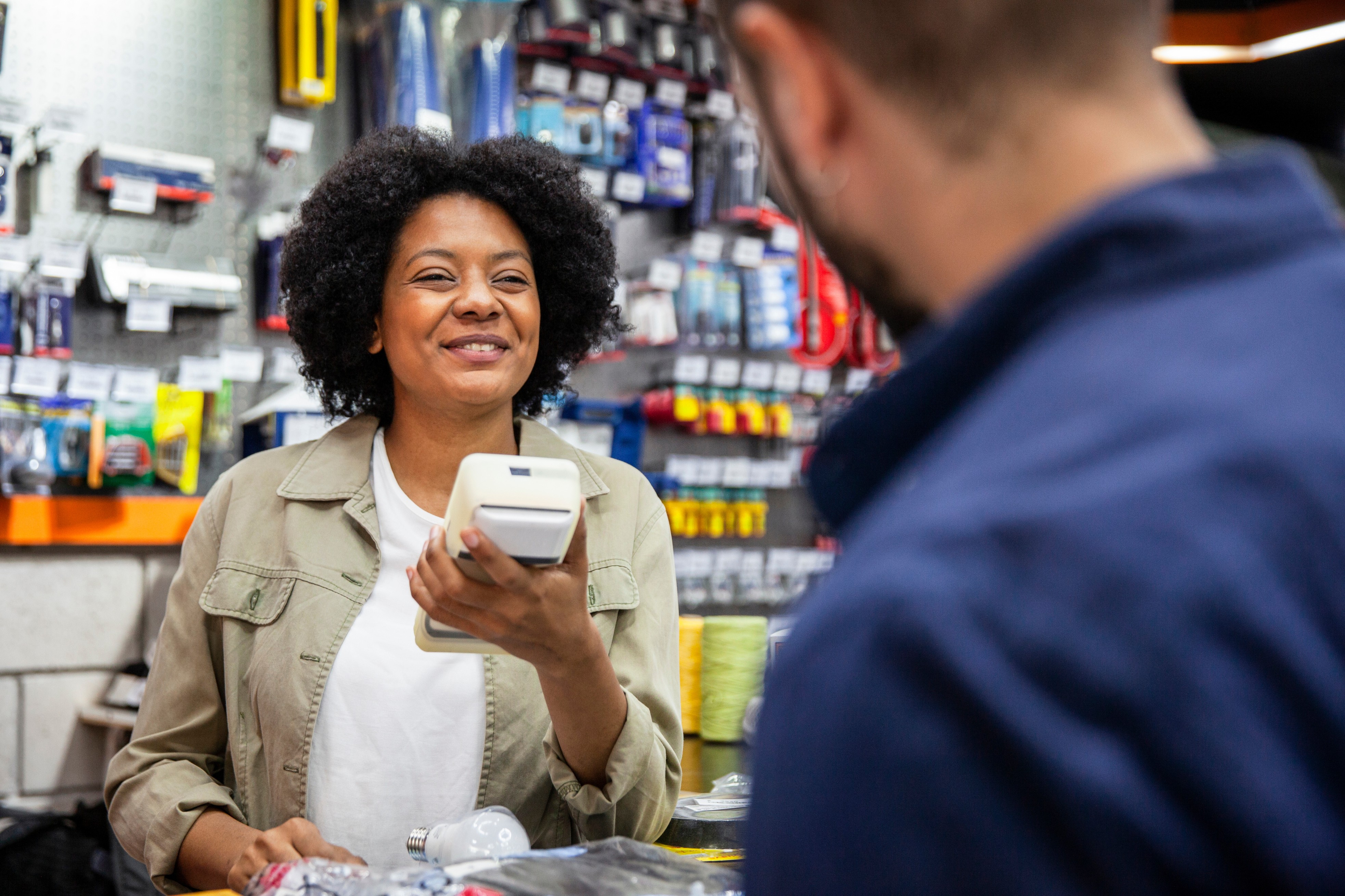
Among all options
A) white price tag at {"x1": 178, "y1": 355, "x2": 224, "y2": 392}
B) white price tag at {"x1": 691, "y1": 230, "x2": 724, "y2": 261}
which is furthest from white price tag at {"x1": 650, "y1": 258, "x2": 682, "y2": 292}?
white price tag at {"x1": 178, "y1": 355, "x2": 224, "y2": 392}

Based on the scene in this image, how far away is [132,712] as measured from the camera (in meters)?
3.27

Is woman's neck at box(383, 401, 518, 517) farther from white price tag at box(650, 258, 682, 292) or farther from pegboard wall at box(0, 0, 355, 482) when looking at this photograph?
white price tag at box(650, 258, 682, 292)

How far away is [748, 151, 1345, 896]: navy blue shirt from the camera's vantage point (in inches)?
15.4

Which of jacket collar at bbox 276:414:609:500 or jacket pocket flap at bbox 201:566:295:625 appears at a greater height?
jacket collar at bbox 276:414:609:500

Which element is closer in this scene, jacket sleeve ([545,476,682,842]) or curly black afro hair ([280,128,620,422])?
jacket sleeve ([545,476,682,842])

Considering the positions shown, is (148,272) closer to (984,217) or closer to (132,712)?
(132,712)

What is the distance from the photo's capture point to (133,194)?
3.49 m

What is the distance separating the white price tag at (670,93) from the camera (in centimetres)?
466

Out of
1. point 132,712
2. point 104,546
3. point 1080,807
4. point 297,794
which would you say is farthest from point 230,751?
point 104,546

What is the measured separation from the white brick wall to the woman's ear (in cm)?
201

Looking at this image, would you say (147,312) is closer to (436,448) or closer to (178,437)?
(178,437)

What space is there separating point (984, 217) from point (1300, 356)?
0.50ft

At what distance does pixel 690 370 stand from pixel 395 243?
117 inches

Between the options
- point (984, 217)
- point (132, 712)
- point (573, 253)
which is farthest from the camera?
point (132, 712)
